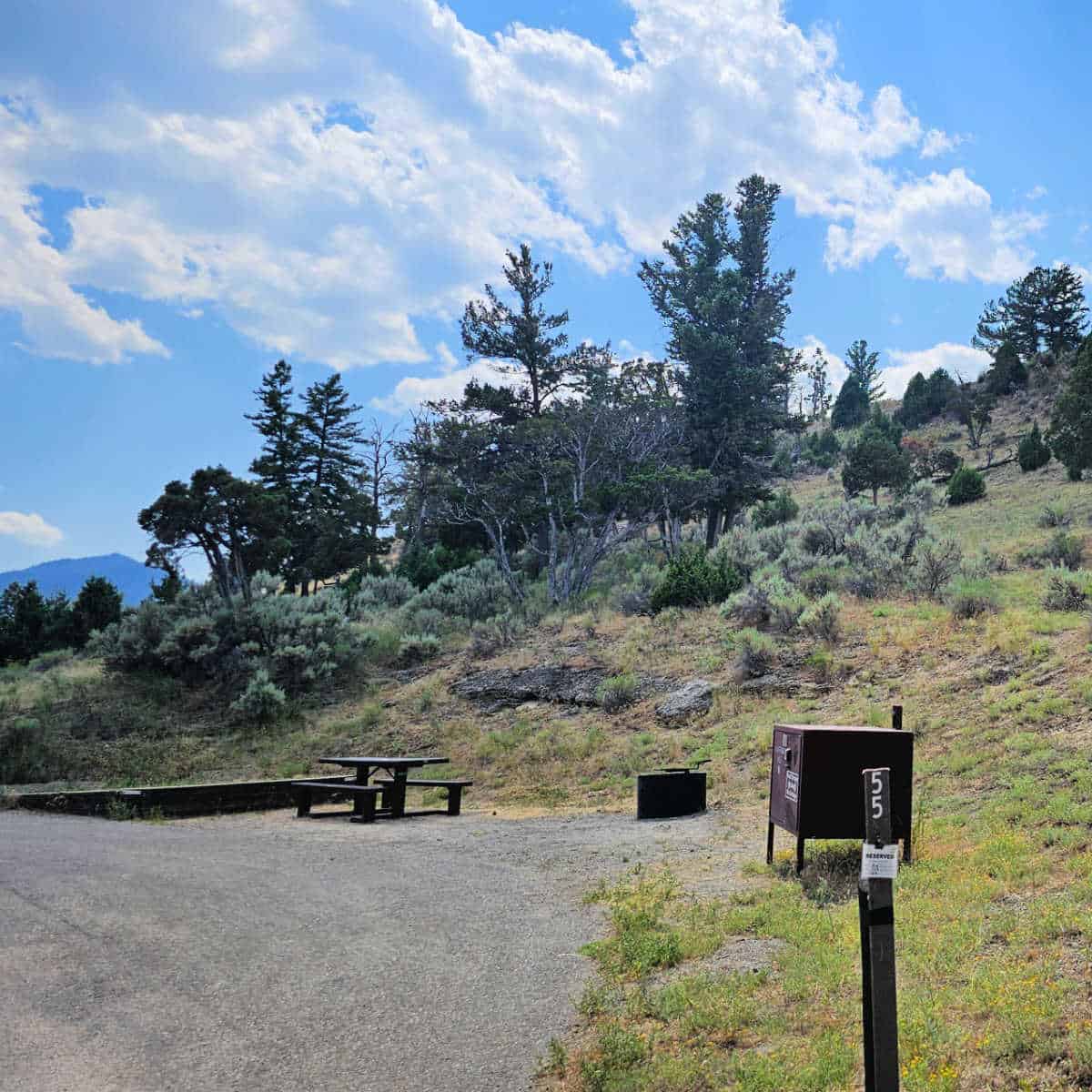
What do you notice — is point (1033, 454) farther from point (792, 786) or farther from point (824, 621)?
point (792, 786)

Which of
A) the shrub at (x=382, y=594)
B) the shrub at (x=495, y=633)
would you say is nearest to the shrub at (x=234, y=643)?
the shrub at (x=495, y=633)

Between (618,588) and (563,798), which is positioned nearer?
(563,798)

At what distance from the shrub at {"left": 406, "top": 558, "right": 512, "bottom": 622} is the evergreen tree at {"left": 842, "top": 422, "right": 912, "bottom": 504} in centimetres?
2345

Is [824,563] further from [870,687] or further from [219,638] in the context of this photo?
[219,638]

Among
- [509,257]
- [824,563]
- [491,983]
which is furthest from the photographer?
[509,257]

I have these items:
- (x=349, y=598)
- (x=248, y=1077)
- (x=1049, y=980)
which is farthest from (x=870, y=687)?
(x=349, y=598)

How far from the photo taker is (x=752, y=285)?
41.8 m

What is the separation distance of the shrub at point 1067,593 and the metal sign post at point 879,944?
610 inches

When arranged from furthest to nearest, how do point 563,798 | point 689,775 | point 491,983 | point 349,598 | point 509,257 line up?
1. point 509,257
2. point 349,598
3. point 563,798
4. point 689,775
5. point 491,983

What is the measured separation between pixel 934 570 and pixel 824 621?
370 cm

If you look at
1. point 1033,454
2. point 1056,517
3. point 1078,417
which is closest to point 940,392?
point 1033,454

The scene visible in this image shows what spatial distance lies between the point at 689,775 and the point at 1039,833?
5.21m

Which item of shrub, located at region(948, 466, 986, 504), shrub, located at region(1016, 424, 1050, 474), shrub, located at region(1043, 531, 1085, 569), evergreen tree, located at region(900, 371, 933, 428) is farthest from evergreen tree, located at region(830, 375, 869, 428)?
shrub, located at region(1043, 531, 1085, 569)

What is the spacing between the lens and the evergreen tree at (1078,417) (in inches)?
1276
